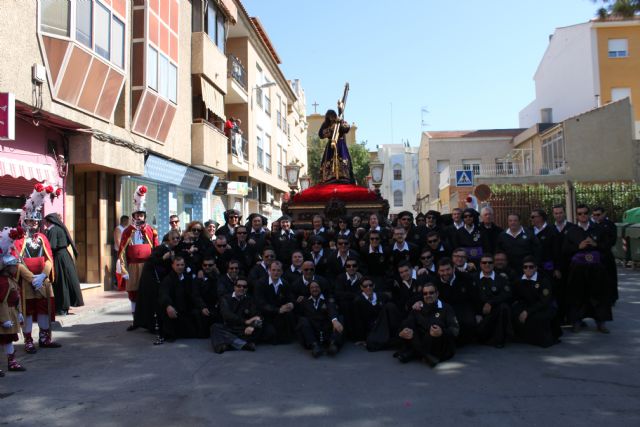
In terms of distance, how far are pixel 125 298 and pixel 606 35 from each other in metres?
30.4

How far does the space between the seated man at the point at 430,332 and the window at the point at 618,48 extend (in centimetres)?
3104

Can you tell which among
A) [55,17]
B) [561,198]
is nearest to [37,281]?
[55,17]

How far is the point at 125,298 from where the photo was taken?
1220 cm

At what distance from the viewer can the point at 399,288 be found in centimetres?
767

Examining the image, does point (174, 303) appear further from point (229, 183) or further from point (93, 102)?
point (229, 183)

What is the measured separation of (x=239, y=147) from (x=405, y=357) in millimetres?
17918

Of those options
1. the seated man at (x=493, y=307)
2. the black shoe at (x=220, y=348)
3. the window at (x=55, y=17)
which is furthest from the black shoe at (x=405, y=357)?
the window at (x=55, y=17)

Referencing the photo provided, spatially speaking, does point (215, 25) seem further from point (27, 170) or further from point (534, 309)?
point (534, 309)

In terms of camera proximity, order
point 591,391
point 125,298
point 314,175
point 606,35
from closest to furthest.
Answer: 1. point 591,391
2. point 125,298
3. point 606,35
4. point 314,175

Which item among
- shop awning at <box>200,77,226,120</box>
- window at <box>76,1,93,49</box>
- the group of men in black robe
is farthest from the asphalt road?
shop awning at <box>200,77,226,120</box>

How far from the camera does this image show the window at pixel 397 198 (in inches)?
2518

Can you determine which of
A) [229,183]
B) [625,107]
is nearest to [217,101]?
[229,183]

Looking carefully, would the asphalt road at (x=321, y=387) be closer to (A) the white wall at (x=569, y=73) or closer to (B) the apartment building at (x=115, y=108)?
(B) the apartment building at (x=115, y=108)

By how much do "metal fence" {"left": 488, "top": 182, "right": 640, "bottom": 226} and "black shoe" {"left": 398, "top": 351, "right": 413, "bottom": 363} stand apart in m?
15.3
